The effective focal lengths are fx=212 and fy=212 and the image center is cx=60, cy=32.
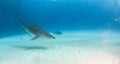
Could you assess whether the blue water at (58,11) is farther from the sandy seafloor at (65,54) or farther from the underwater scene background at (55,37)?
the sandy seafloor at (65,54)

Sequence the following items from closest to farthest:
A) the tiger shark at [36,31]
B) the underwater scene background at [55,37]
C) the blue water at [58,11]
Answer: the underwater scene background at [55,37]
the tiger shark at [36,31]
the blue water at [58,11]

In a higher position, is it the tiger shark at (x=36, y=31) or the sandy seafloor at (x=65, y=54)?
the tiger shark at (x=36, y=31)

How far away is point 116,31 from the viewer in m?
5.55

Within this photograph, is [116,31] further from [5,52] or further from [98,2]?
[5,52]

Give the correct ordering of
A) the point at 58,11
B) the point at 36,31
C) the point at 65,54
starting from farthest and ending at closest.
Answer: the point at 58,11
the point at 36,31
the point at 65,54

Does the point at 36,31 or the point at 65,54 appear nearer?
the point at 65,54

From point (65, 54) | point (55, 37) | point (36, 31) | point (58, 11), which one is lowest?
point (65, 54)

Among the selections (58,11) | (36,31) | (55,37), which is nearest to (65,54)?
(36,31)

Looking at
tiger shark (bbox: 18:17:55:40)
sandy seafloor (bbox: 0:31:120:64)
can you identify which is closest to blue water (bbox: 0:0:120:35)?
tiger shark (bbox: 18:17:55:40)

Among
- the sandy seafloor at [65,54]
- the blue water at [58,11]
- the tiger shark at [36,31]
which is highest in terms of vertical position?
the blue water at [58,11]

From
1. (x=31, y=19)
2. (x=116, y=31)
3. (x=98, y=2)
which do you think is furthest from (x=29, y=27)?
(x=116, y=31)

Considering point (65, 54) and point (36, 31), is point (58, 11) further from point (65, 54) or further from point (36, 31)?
point (65, 54)

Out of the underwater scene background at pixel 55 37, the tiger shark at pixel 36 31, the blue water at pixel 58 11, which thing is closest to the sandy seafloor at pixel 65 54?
the underwater scene background at pixel 55 37

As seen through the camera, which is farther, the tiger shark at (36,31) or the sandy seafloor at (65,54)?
the tiger shark at (36,31)
